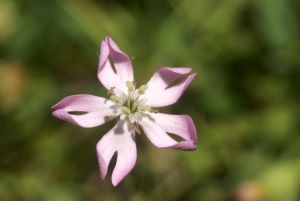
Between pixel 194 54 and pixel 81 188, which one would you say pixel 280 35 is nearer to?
pixel 194 54

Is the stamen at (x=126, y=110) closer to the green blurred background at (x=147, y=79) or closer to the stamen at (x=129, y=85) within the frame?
the stamen at (x=129, y=85)

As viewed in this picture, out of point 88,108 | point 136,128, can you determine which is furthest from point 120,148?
point 88,108

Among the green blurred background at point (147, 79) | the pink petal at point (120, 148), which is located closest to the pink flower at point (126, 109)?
the pink petal at point (120, 148)

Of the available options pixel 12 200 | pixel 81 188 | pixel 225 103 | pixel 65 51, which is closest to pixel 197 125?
pixel 225 103

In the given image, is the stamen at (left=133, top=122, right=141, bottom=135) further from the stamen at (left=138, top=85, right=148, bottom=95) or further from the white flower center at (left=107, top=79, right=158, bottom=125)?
the stamen at (left=138, top=85, right=148, bottom=95)

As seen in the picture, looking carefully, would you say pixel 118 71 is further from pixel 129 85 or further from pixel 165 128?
pixel 165 128

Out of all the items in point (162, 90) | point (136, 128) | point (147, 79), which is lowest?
point (147, 79)
